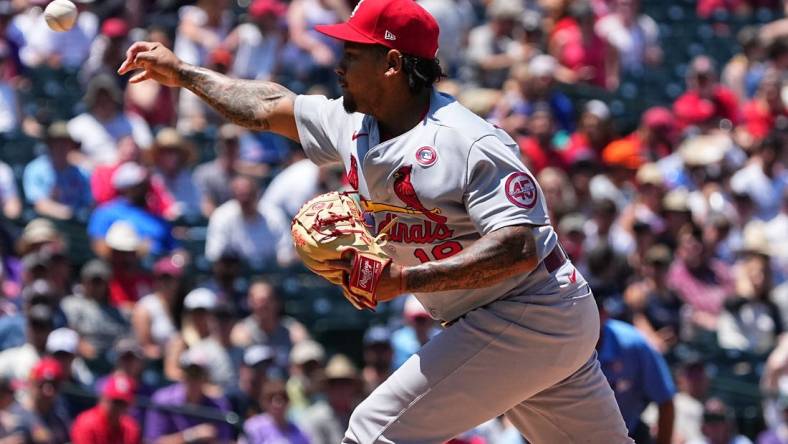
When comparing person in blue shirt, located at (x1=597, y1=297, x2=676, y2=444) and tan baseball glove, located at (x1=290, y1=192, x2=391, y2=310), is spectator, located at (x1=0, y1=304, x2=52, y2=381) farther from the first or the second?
tan baseball glove, located at (x1=290, y1=192, x2=391, y2=310)

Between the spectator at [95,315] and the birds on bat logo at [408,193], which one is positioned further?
the spectator at [95,315]

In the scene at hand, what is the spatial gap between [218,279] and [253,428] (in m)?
1.51

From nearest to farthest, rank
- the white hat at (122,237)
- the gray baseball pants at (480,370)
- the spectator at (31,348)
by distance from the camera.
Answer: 1. the gray baseball pants at (480,370)
2. the spectator at (31,348)
3. the white hat at (122,237)

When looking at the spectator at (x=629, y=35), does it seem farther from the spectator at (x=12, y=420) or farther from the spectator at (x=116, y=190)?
the spectator at (x=12, y=420)

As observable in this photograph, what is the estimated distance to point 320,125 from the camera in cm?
520

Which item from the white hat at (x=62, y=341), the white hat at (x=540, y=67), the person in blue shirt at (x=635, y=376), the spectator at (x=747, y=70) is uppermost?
the person in blue shirt at (x=635, y=376)

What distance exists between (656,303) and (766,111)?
3800 millimetres

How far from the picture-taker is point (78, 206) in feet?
34.8

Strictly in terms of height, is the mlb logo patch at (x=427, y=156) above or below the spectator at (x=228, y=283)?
above

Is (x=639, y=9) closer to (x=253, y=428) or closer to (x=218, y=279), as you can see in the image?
(x=218, y=279)

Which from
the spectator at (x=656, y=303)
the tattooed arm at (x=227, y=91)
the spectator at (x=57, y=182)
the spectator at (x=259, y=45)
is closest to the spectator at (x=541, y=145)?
the spectator at (x=656, y=303)

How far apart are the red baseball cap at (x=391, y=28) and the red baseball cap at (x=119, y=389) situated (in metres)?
4.00

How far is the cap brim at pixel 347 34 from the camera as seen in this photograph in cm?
483

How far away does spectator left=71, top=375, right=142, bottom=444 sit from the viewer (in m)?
8.37
